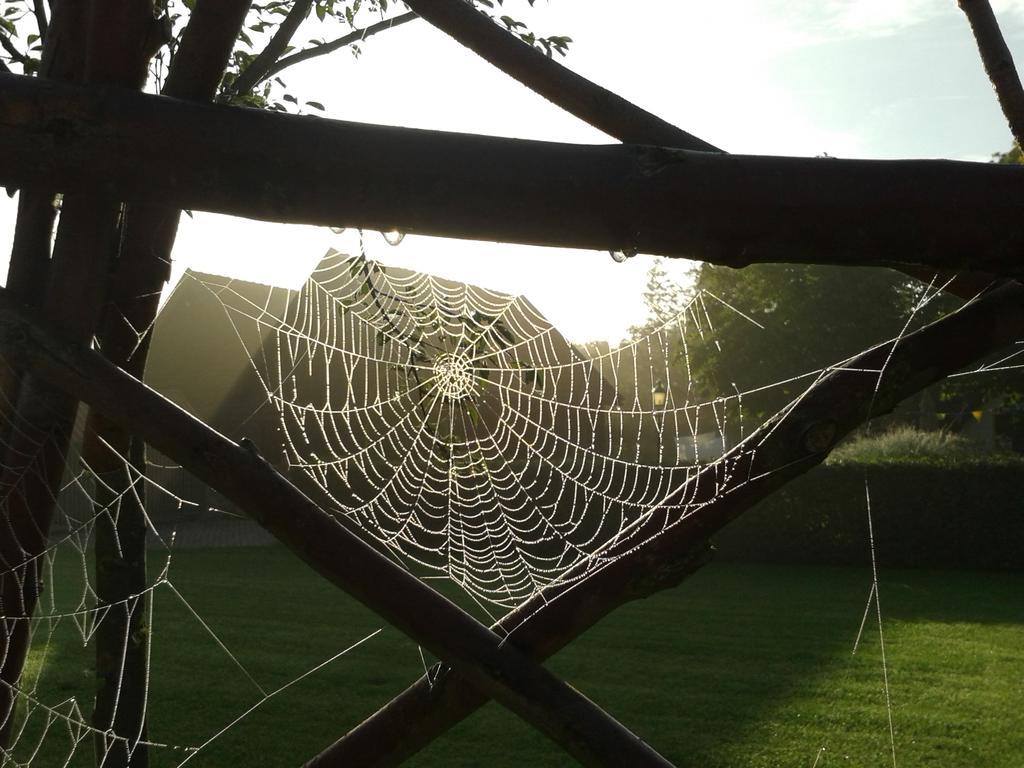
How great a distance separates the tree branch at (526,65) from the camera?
7.71 ft

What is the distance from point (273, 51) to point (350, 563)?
3.32m

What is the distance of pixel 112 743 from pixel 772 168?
331 cm

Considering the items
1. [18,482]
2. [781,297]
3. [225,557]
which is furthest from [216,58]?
[781,297]

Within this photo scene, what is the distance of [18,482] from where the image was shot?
2.67 m

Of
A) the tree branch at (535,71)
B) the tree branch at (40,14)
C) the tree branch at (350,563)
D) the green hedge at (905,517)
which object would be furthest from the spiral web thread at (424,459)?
the green hedge at (905,517)

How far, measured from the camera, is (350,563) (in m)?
2.10

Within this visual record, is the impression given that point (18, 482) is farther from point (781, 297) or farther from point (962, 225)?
point (781, 297)

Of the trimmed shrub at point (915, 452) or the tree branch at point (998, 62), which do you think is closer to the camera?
the tree branch at point (998, 62)

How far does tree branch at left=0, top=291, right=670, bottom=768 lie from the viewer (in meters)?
2.05

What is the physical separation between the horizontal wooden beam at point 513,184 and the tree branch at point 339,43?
3.99 metres

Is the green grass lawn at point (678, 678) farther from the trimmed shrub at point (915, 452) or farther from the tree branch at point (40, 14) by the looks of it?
the trimmed shrub at point (915, 452)

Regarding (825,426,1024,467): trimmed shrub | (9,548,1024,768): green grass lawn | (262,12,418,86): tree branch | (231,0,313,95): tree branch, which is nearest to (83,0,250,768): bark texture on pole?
(9,548,1024,768): green grass lawn

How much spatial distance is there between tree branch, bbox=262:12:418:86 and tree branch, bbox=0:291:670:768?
3.42 m

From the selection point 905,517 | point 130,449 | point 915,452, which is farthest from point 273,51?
point 915,452
